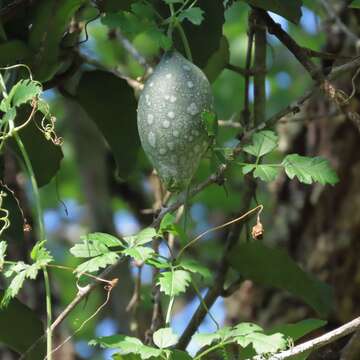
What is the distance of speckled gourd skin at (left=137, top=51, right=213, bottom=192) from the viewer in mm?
1083

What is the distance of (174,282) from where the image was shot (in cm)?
110

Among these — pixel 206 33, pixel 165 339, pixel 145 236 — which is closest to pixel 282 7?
pixel 206 33

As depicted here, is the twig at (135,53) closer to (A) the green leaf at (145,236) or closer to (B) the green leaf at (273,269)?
(B) the green leaf at (273,269)

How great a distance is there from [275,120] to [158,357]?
35 cm

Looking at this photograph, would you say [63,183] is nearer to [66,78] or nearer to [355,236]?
[355,236]

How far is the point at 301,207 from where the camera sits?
2221 millimetres

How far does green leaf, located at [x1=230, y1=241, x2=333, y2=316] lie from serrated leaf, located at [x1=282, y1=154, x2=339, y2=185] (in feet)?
0.92

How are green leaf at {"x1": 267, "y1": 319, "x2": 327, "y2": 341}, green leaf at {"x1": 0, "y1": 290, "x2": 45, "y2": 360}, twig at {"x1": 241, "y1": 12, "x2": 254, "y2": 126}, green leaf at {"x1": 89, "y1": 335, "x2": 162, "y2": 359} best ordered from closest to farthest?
green leaf at {"x1": 89, "y1": 335, "x2": 162, "y2": 359}
green leaf at {"x1": 267, "y1": 319, "x2": 327, "y2": 341}
green leaf at {"x1": 0, "y1": 290, "x2": 45, "y2": 360}
twig at {"x1": 241, "y1": 12, "x2": 254, "y2": 126}

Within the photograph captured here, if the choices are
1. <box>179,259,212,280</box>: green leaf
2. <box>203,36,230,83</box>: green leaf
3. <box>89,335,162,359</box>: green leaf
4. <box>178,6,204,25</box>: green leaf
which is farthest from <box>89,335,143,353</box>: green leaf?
<box>203,36,230,83</box>: green leaf

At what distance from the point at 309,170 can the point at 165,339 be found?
10.3 inches

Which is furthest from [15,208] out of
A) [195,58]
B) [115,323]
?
[115,323]

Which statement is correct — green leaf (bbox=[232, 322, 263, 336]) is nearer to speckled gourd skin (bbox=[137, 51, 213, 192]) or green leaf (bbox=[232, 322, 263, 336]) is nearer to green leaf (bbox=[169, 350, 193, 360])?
green leaf (bbox=[169, 350, 193, 360])

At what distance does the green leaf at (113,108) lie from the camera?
4.64 ft

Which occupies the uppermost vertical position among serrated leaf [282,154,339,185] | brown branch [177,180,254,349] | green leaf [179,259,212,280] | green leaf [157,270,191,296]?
serrated leaf [282,154,339,185]
